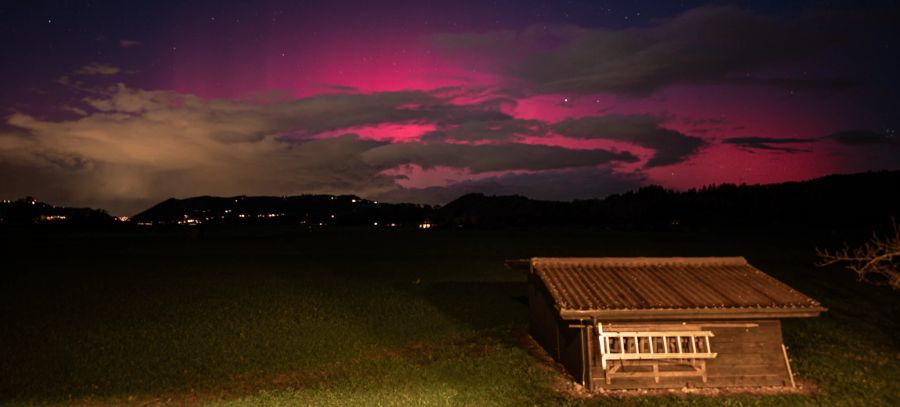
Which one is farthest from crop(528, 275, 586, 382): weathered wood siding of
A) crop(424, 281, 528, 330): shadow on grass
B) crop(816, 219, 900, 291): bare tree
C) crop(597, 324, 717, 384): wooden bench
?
crop(816, 219, 900, 291): bare tree

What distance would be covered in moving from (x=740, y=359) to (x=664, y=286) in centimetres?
271

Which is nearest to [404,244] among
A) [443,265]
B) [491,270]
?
[443,265]

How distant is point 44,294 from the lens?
1374 inches

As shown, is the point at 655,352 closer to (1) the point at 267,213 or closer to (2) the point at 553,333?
(2) the point at 553,333

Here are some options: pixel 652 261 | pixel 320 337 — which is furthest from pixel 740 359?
pixel 320 337

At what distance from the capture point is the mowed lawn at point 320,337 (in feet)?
52.0

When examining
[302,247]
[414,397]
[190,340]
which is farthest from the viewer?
[302,247]

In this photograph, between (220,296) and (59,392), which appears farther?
(220,296)

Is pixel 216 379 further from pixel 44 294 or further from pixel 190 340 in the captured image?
pixel 44 294

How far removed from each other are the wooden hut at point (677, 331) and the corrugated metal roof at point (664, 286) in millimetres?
29

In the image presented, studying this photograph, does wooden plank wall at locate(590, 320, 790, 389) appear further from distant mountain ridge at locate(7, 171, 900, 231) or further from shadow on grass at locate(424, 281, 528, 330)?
distant mountain ridge at locate(7, 171, 900, 231)

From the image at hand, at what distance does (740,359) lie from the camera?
15.5 metres

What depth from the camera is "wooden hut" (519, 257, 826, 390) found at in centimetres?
1474

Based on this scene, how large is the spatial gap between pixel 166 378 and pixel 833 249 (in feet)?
236
